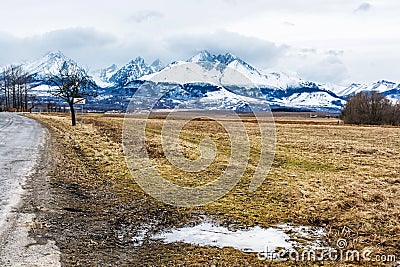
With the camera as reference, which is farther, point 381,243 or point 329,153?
point 329,153

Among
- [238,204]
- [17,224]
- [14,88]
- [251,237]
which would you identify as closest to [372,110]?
[238,204]

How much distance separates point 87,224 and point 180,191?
13.8 ft

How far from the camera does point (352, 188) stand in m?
13.5

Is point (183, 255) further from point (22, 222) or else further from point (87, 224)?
point (22, 222)

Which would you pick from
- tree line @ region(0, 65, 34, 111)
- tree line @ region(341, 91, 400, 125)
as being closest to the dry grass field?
tree line @ region(341, 91, 400, 125)

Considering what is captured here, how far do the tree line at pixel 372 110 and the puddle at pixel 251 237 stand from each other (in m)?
87.4

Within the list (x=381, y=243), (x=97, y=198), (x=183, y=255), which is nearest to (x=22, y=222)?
(x=97, y=198)

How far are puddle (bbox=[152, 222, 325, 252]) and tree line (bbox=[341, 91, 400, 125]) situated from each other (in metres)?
87.4

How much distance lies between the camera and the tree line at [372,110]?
3485 inches

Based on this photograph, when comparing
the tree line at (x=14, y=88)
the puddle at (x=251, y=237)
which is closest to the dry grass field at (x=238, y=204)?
the puddle at (x=251, y=237)

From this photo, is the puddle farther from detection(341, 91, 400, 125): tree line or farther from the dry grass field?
detection(341, 91, 400, 125): tree line

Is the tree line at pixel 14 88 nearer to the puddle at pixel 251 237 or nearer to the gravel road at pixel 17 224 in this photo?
the gravel road at pixel 17 224

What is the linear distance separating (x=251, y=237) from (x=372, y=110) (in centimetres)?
9192

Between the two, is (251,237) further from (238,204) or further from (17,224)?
(17,224)
